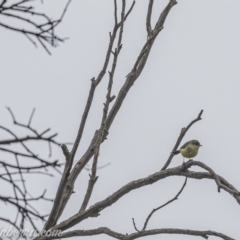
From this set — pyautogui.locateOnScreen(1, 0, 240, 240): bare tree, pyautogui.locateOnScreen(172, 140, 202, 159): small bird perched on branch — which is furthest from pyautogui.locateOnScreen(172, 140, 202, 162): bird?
pyautogui.locateOnScreen(1, 0, 240, 240): bare tree

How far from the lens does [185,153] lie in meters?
6.50

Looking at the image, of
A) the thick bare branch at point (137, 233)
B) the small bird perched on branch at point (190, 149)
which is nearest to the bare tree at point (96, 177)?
the thick bare branch at point (137, 233)

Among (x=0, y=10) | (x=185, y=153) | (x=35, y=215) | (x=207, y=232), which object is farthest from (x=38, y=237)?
(x=185, y=153)

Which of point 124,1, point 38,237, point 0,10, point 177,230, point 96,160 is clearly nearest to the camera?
point 0,10

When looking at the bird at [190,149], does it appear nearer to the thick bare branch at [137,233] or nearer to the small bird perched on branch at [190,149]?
the small bird perched on branch at [190,149]

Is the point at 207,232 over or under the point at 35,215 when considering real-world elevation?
over

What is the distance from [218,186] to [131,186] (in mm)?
724

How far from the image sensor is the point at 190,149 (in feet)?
21.5

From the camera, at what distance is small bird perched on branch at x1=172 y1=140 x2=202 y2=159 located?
650 cm

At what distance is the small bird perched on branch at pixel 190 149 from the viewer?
21.3ft

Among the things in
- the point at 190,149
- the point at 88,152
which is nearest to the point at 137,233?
the point at 88,152

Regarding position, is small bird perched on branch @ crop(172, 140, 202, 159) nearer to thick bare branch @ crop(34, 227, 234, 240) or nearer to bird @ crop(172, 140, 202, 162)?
bird @ crop(172, 140, 202, 162)

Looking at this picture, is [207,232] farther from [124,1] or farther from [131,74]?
[124,1]

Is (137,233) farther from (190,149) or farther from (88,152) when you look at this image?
(190,149)
